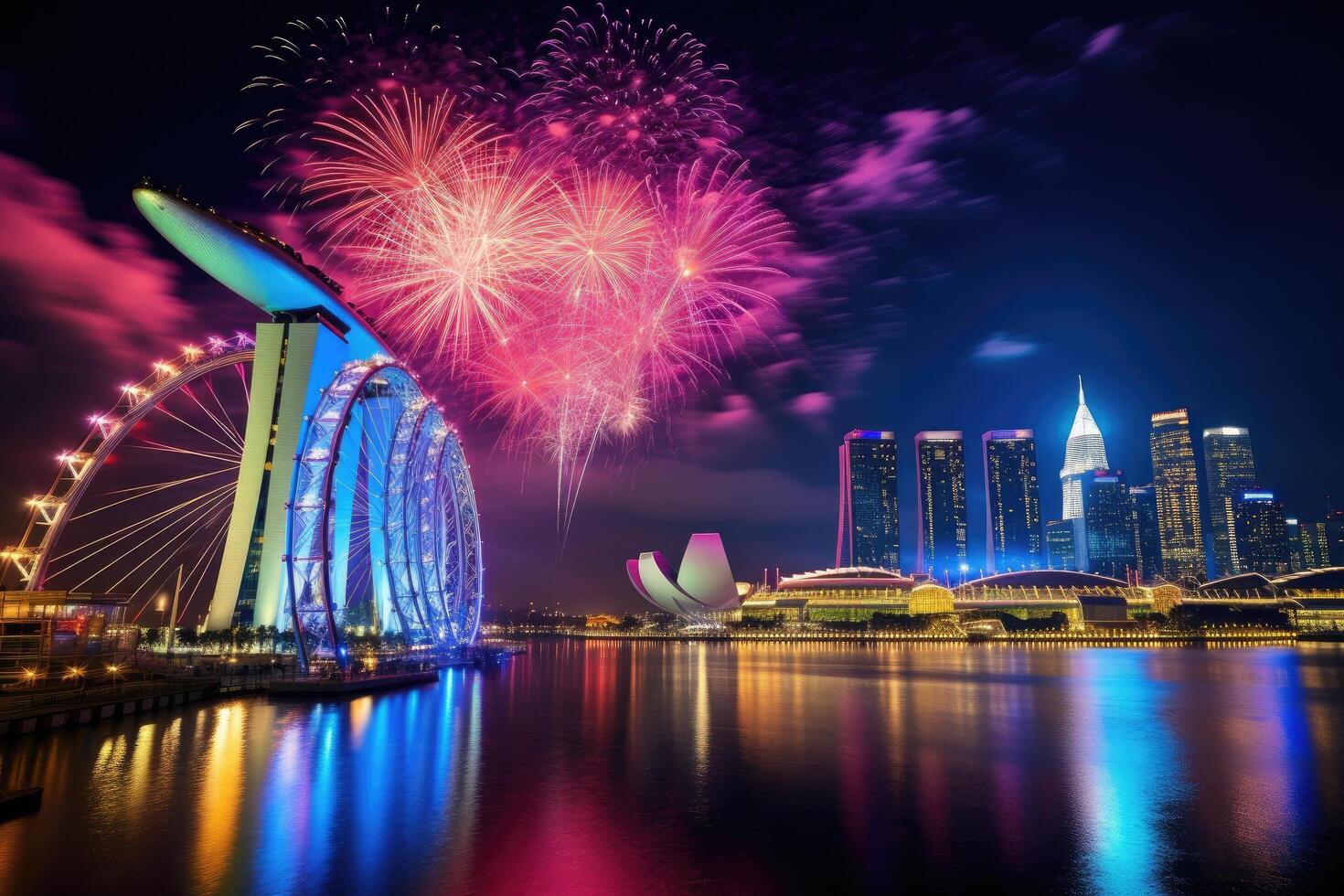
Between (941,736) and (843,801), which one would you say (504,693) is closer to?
(941,736)

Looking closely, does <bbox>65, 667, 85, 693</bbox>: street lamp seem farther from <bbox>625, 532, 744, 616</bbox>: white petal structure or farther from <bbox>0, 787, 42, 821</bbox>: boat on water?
<bbox>625, 532, 744, 616</bbox>: white petal structure

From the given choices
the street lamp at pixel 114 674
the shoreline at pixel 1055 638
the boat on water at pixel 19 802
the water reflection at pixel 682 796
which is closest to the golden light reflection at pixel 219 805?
the water reflection at pixel 682 796

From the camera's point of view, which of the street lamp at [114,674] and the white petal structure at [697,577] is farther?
the white petal structure at [697,577]

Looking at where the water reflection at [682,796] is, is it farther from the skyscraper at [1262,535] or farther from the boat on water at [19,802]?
the skyscraper at [1262,535]

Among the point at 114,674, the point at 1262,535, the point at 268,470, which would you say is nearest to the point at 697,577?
the point at 268,470

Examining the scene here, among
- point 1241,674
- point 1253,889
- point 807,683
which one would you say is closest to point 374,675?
point 807,683

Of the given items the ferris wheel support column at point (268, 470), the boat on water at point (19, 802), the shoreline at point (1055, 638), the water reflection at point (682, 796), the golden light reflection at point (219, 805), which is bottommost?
the shoreline at point (1055, 638)

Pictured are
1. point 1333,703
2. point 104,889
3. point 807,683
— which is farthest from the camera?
point 807,683
